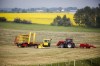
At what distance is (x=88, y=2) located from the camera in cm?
497

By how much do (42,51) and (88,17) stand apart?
1.07 meters

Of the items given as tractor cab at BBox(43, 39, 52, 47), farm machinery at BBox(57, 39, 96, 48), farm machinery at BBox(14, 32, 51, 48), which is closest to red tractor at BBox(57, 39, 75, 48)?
farm machinery at BBox(57, 39, 96, 48)

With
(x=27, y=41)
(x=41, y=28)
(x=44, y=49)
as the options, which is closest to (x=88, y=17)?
(x=41, y=28)

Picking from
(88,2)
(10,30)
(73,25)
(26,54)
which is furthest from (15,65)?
(88,2)

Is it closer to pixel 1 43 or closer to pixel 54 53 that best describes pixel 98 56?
pixel 54 53

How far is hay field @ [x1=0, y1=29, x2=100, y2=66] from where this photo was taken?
4.64m

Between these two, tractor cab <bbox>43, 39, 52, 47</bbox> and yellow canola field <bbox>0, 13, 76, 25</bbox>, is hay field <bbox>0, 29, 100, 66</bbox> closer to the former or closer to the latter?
tractor cab <bbox>43, 39, 52, 47</bbox>

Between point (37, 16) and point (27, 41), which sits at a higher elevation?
point (37, 16)

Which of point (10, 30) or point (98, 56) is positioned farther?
point (98, 56)

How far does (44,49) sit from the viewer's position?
15.6ft

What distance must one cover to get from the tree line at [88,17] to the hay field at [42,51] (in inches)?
7.9

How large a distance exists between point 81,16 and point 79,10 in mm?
129

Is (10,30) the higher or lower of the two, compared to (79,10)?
lower

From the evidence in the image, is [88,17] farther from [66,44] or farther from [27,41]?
[27,41]
